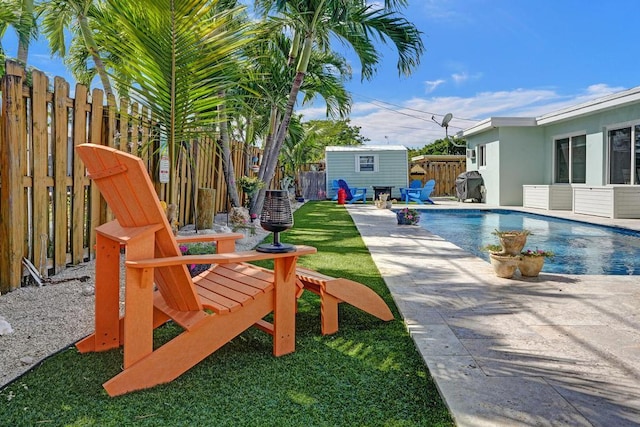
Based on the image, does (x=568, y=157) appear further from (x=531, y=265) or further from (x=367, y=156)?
(x=531, y=265)

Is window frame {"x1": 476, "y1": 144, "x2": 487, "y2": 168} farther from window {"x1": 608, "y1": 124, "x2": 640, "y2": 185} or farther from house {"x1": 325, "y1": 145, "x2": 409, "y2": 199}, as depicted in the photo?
window {"x1": 608, "y1": 124, "x2": 640, "y2": 185}

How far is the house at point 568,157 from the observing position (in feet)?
32.1

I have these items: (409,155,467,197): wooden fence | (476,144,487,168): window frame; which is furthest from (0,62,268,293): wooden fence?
(409,155,467,197): wooden fence

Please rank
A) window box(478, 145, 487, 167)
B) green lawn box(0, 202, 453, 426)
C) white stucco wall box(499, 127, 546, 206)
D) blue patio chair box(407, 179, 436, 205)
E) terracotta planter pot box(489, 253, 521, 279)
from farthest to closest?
1. blue patio chair box(407, 179, 436, 205)
2. window box(478, 145, 487, 167)
3. white stucco wall box(499, 127, 546, 206)
4. terracotta planter pot box(489, 253, 521, 279)
5. green lawn box(0, 202, 453, 426)

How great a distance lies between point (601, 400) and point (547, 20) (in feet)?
72.9

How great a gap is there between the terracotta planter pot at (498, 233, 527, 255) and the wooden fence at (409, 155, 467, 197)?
1701 cm

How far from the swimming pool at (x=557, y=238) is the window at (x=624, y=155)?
6.12ft

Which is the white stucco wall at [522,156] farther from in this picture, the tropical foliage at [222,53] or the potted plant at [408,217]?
the potted plant at [408,217]

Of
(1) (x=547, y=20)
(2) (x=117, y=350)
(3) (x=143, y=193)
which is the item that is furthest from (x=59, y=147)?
(1) (x=547, y=20)

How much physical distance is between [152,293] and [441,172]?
2054 cm

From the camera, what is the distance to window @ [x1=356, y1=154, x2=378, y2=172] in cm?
1988

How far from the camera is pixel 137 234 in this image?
1.96 metres

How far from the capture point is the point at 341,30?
27.6 feet

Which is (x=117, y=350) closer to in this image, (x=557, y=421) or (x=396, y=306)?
(x=396, y=306)
